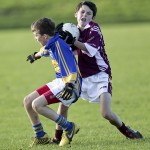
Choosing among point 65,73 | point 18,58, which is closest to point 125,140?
point 65,73

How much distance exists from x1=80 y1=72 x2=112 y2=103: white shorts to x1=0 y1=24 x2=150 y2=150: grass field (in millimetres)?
637

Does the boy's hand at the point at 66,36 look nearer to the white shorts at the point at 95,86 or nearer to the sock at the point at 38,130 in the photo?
the white shorts at the point at 95,86

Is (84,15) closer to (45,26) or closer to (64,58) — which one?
(45,26)

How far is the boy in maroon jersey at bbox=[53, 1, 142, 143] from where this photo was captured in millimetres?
9203

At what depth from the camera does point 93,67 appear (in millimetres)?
9430

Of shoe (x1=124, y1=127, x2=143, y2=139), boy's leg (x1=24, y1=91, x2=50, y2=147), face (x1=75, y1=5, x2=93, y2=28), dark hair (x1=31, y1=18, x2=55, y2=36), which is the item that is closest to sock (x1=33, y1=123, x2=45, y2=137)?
boy's leg (x1=24, y1=91, x2=50, y2=147)

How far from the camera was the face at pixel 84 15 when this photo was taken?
367 inches

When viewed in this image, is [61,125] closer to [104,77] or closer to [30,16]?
[104,77]

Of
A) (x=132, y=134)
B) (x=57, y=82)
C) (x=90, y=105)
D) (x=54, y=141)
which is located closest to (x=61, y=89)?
(x=57, y=82)

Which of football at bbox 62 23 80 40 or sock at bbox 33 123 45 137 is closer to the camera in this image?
football at bbox 62 23 80 40

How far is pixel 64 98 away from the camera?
345 inches

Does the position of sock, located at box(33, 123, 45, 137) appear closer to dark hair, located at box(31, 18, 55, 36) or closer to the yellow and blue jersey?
the yellow and blue jersey

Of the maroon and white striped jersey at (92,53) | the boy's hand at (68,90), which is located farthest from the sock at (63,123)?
the maroon and white striped jersey at (92,53)

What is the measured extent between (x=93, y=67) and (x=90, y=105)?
539 centimetres
